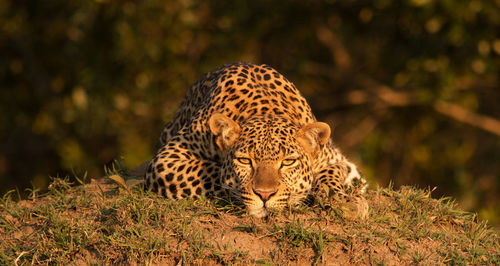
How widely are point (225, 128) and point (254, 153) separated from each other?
492 millimetres

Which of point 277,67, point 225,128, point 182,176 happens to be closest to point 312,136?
point 225,128

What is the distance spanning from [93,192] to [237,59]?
8.14 m

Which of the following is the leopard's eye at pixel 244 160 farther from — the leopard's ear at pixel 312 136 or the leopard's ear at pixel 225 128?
the leopard's ear at pixel 312 136

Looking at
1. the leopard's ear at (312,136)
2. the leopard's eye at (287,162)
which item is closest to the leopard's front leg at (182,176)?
the leopard's eye at (287,162)

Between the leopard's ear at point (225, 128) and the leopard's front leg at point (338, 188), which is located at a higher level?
the leopard's ear at point (225, 128)

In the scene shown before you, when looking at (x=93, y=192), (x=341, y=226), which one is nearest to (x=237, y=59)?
(x=93, y=192)

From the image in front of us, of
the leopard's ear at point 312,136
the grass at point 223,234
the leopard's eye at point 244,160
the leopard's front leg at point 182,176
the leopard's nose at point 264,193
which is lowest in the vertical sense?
the grass at point 223,234

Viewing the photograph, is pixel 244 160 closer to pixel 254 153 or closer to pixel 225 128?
pixel 254 153

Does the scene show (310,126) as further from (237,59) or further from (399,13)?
(237,59)

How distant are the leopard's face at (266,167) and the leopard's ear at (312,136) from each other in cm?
3

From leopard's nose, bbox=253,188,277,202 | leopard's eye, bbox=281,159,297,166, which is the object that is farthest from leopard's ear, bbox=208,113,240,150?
leopard's nose, bbox=253,188,277,202

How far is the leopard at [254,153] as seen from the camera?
21.0 ft

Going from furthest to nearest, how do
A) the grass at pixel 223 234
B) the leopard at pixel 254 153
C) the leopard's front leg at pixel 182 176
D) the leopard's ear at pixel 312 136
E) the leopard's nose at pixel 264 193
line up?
the leopard's front leg at pixel 182 176, the leopard's ear at pixel 312 136, the leopard at pixel 254 153, the leopard's nose at pixel 264 193, the grass at pixel 223 234

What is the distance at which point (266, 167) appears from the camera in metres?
6.37
